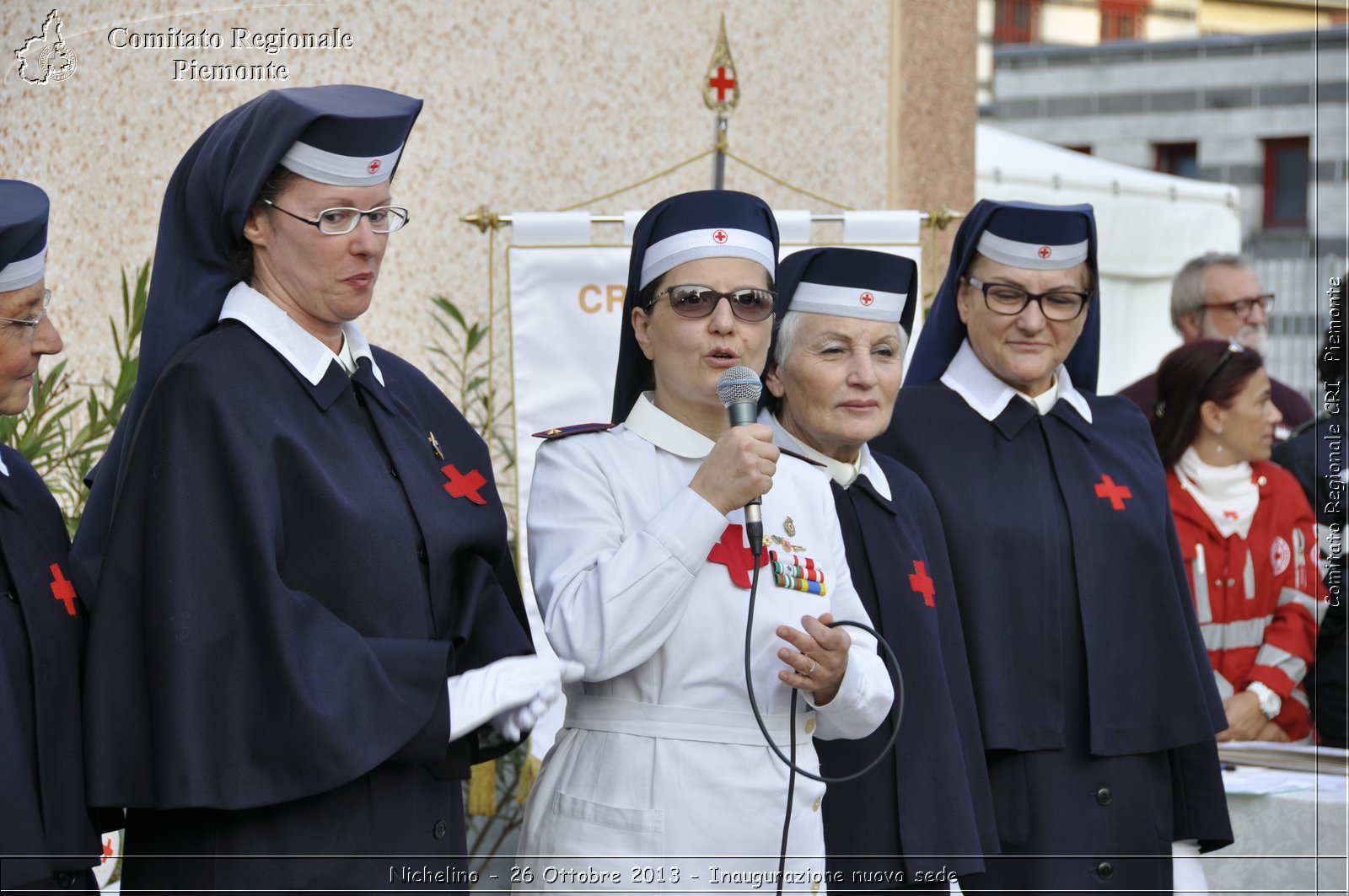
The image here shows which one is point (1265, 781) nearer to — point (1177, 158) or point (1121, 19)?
point (1177, 158)

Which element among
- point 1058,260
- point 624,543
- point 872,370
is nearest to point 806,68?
point 1058,260

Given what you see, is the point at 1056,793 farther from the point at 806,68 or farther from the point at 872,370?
the point at 806,68

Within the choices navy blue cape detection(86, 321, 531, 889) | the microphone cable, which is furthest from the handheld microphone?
navy blue cape detection(86, 321, 531, 889)

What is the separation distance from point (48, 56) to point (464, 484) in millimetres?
3459

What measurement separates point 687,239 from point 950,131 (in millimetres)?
4146

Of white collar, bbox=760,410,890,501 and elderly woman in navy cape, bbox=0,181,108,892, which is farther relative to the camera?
white collar, bbox=760,410,890,501

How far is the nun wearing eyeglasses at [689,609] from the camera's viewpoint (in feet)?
9.77

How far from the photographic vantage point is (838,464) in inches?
146

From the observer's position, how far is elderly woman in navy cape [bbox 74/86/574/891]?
9.04 feet

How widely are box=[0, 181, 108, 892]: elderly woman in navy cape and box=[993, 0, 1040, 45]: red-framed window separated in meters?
26.9

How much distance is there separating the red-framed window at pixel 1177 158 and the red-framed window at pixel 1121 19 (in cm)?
919

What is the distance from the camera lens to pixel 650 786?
3018 mm

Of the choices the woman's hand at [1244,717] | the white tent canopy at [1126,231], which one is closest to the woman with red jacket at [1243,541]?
the woman's hand at [1244,717]

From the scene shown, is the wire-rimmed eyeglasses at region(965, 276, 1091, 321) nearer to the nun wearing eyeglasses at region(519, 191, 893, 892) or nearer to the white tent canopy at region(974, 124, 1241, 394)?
the nun wearing eyeglasses at region(519, 191, 893, 892)
